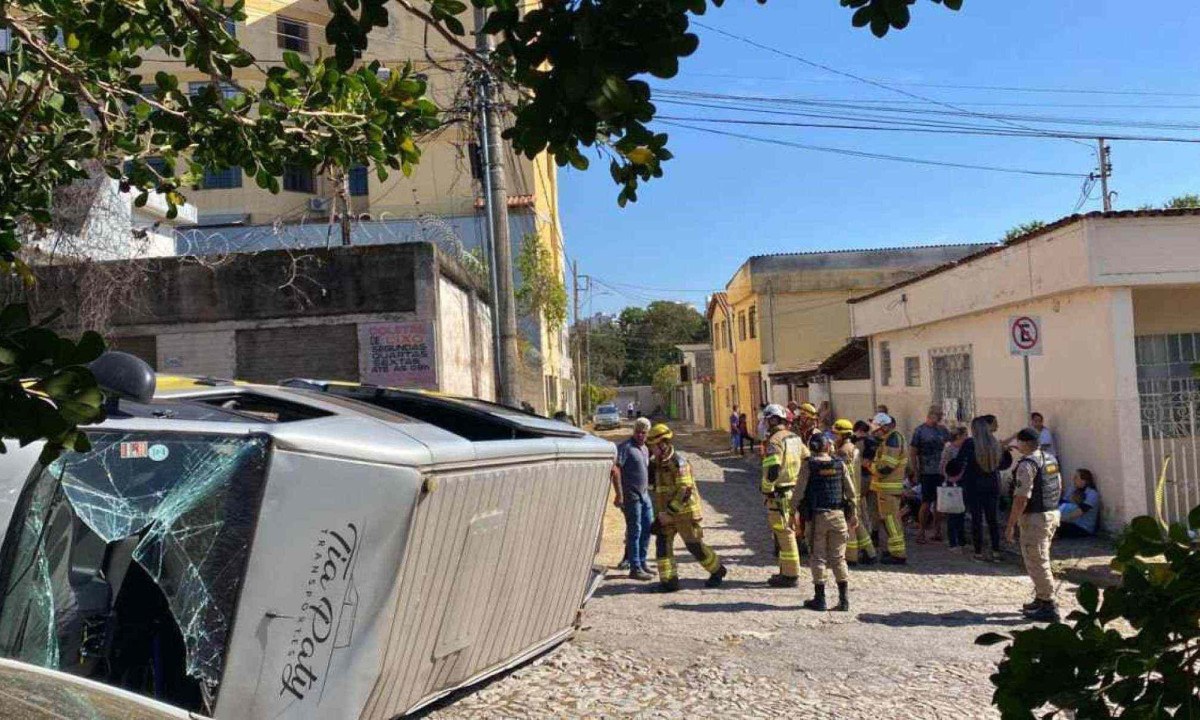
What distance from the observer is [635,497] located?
10633mm

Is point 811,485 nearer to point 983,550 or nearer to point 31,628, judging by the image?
point 983,550

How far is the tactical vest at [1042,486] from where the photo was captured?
869 cm

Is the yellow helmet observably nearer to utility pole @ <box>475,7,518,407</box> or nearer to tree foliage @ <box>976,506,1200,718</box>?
utility pole @ <box>475,7,518,407</box>

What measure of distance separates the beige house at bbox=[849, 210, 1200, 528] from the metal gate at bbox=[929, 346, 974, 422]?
1.34 metres

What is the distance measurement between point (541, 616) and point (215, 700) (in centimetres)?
303

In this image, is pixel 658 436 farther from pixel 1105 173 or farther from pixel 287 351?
pixel 1105 173

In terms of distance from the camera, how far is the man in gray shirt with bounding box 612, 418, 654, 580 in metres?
10.6

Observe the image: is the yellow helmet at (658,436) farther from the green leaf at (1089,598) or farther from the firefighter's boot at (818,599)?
the green leaf at (1089,598)

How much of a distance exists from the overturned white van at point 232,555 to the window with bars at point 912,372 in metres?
16.1

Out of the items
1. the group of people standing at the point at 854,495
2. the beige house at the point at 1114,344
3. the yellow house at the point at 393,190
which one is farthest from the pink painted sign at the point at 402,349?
the yellow house at the point at 393,190

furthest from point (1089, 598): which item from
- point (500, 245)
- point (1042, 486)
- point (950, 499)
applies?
point (500, 245)

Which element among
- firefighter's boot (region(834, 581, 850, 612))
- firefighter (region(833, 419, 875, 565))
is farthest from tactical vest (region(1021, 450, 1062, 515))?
firefighter (region(833, 419, 875, 565))

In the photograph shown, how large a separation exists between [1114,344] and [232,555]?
36.4 feet

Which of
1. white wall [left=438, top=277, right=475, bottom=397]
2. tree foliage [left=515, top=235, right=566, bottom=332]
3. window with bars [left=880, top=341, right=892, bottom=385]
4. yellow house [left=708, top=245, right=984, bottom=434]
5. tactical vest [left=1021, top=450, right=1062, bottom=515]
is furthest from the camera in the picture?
yellow house [left=708, top=245, right=984, bottom=434]
